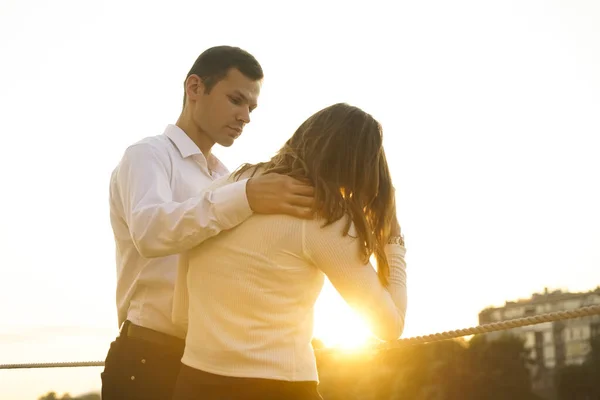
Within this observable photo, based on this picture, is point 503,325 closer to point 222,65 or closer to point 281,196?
point 222,65

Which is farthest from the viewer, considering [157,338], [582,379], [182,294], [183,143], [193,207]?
[582,379]

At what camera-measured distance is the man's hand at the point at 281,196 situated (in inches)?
66.4

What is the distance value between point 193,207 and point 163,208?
0.37 feet

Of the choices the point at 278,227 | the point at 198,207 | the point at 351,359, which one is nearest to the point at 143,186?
the point at 198,207

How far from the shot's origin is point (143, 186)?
2.11m

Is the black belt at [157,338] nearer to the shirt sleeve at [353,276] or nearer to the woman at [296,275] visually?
the woman at [296,275]

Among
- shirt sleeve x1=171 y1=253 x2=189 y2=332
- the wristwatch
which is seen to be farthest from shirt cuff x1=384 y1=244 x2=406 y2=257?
shirt sleeve x1=171 y1=253 x2=189 y2=332

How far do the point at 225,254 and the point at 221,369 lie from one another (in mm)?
233

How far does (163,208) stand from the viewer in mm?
1938

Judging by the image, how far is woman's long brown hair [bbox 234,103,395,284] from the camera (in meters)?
1.71

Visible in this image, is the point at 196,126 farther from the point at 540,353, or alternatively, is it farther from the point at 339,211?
the point at 540,353

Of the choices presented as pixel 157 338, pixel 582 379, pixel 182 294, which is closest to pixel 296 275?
pixel 182 294

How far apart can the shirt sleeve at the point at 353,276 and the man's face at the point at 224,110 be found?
1.03 m

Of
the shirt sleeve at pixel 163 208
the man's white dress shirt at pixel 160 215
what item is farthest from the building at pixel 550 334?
the shirt sleeve at pixel 163 208
